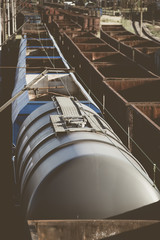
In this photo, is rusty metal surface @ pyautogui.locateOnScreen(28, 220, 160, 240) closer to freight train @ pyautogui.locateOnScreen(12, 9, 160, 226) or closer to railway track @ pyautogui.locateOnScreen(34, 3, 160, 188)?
freight train @ pyautogui.locateOnScreen(12, 9, 160, 226)

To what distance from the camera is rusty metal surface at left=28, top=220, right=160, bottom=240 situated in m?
6.57

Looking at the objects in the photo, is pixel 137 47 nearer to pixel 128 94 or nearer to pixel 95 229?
pixel 128 94

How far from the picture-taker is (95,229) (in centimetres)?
674

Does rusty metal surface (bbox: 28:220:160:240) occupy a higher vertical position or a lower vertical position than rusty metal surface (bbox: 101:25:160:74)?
lower

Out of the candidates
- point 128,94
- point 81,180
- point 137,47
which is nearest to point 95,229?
point 81,180

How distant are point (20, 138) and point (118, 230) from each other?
168 inches

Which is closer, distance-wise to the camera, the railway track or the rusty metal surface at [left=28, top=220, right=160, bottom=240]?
the rusty metal surface at [left=28, top=220, right=160, bottom=240]

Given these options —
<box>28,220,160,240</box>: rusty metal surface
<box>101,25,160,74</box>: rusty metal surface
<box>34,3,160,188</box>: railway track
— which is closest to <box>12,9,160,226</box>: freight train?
<box>28,220,160,240</box>: rusty metal surface

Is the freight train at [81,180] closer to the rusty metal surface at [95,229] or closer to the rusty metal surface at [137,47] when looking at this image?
the rusty metal surface at [95,229]

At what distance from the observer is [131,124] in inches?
466

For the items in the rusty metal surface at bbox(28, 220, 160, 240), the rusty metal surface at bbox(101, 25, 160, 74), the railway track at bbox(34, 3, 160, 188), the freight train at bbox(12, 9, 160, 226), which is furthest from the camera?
the rusty metal surface at bbox(101, 25, 160, 74)

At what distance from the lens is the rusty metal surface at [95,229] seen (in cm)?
657

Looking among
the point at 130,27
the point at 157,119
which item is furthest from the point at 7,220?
the point at 130,27

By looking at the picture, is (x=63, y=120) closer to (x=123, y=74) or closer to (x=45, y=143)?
(x=45, y=143)
